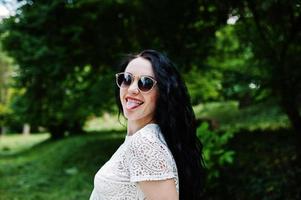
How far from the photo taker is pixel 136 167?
1.73 m

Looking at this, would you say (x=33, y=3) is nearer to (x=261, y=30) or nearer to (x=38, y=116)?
(x=261, y=30)

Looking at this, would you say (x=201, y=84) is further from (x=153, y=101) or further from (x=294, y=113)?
(x=153, y=101)

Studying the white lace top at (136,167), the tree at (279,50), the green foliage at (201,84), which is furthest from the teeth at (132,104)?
the green foliage at (201,84)

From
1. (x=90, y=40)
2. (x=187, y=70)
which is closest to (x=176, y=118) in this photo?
(x=187, y=70)

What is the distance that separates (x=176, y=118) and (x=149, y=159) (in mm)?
263

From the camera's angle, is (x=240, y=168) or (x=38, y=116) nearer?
(x=240, y=168)

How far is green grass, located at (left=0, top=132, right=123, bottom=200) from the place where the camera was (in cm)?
816

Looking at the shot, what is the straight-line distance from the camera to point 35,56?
790 centimetres

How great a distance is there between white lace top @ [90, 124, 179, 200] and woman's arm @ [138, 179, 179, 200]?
2 centimetres

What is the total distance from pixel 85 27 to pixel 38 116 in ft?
9.95

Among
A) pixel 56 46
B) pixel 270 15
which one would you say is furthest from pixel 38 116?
pixel 270 15

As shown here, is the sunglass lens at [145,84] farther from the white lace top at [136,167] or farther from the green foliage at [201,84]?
the green foliage at [201,84]

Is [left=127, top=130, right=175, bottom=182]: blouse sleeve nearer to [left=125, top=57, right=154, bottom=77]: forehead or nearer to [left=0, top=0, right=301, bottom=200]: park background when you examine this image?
[left=125, top=57, right=154, bottom=77]: forehead

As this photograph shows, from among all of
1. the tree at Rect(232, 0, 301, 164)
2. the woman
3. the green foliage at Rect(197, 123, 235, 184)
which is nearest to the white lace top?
the woman
